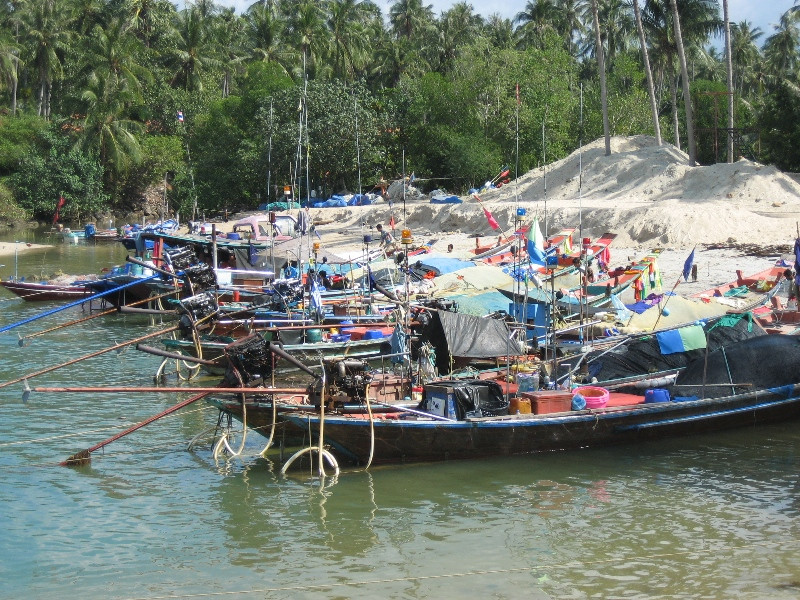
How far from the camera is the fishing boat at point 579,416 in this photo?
14750 mm

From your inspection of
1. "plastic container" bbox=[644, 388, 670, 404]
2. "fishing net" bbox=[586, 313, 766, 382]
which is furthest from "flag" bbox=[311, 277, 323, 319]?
"plastic container" bbox=[644, 388, 670, 404]

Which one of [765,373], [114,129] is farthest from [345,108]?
[765,373]

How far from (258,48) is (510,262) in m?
48.0

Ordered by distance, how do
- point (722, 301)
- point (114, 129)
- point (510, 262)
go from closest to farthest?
1. point (722, 301)
2. point (510, 262)
3. point (114, 129)

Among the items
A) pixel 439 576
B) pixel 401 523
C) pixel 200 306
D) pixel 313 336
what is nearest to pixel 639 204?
pixel 313 336

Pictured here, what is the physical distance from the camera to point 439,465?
15.2 m

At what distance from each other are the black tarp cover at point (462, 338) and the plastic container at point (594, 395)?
167 cm

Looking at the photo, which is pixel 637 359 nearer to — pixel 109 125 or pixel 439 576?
pixel 439 576

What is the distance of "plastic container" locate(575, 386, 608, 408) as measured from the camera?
625 inches

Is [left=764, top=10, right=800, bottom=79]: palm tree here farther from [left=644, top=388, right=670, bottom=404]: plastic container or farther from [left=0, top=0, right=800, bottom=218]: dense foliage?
[left=644, top=388, right=670, bottom=404]: plastic container

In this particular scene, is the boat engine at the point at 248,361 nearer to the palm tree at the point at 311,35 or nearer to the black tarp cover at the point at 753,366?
the black tarp cover at the point at 753,366

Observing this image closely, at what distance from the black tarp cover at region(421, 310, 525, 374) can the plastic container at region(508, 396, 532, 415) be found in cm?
198

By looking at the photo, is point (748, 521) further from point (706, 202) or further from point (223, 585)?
point (706, 202)

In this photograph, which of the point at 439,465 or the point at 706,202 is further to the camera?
the point at 706,202
